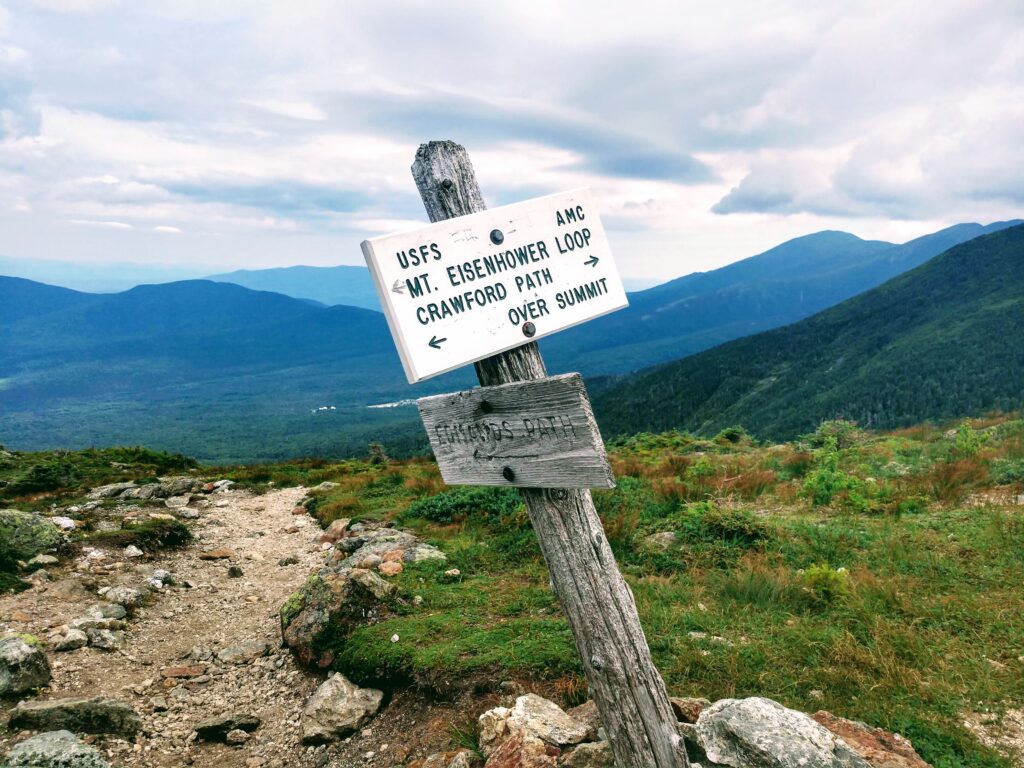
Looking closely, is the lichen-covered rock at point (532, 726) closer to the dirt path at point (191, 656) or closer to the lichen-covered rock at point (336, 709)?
the lichen-covered rock at point (336, 709)

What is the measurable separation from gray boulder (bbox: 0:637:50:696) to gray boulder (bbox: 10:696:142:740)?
0.23 metres

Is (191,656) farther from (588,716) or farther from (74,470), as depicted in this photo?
(74,470)

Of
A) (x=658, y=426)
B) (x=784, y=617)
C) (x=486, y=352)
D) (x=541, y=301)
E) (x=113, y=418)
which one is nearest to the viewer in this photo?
(x=486, y=352)

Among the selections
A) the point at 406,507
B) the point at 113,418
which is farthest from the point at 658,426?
the point at 113,418

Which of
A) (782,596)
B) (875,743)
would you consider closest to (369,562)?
(782,596)

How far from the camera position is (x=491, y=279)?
2.92 metres

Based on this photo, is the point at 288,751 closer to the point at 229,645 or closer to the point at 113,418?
the point at 229,645

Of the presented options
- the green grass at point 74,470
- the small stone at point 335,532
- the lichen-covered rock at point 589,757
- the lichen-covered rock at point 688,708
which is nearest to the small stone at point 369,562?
the small stone at point 335,532

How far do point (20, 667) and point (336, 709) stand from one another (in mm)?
2652

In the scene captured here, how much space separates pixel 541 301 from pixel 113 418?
22449 cm

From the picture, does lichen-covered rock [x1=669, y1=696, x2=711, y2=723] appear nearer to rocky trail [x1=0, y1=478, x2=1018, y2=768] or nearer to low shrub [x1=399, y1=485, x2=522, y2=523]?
rocky trail [x1=0, y1=478, x2=1018, y2=768]

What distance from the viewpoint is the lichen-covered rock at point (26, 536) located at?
7.90 meters

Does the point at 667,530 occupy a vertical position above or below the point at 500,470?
below

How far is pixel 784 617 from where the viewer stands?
502cm
